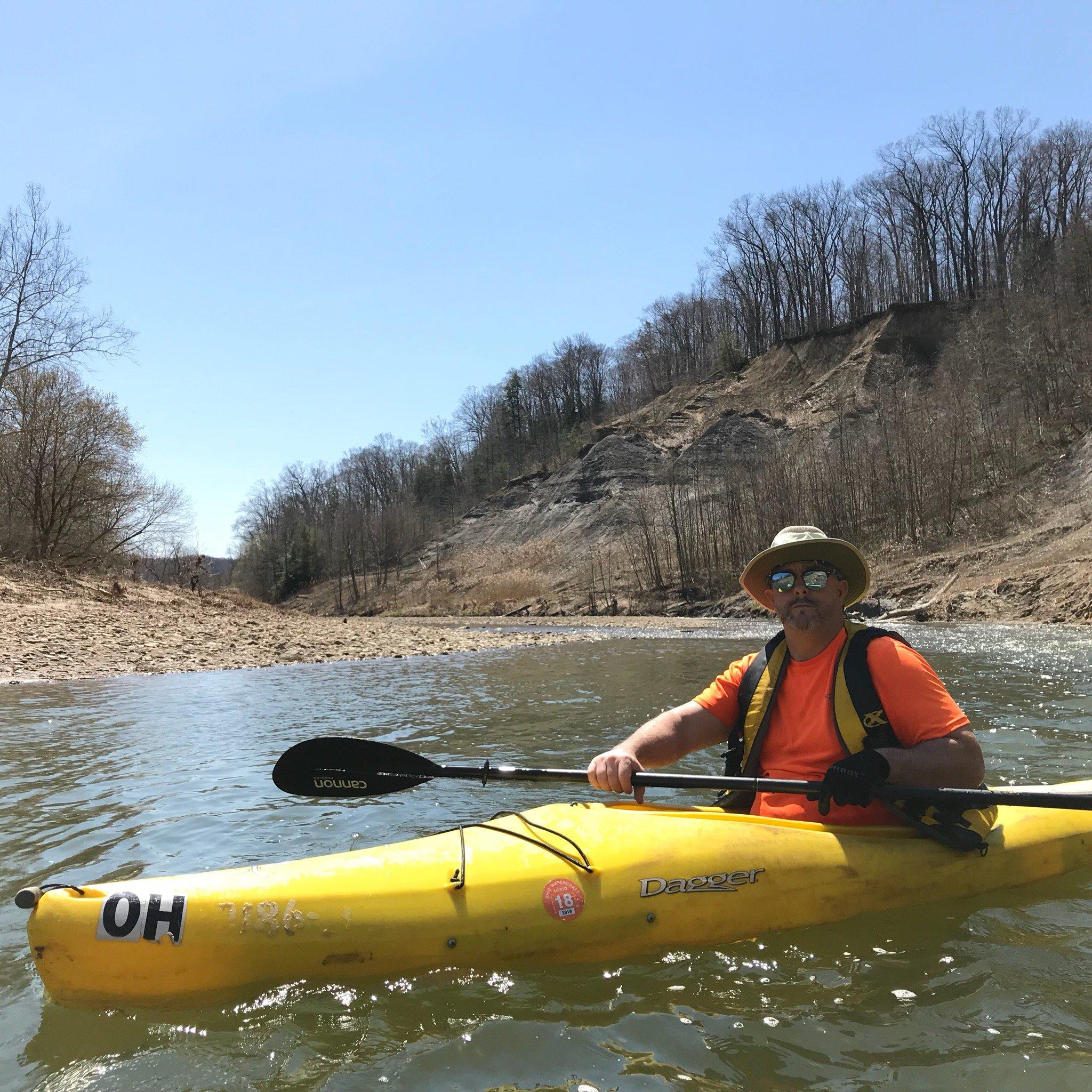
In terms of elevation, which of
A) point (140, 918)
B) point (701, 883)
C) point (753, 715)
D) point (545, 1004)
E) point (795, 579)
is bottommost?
point (545, 1004)

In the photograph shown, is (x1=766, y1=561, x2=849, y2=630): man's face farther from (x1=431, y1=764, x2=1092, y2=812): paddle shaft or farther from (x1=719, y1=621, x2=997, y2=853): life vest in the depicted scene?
(x1=431, y1=764, x2=1092, y2=812): paddle shaft

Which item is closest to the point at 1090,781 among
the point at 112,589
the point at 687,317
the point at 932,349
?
the point at 112,589

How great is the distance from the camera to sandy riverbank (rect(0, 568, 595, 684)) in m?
12.7

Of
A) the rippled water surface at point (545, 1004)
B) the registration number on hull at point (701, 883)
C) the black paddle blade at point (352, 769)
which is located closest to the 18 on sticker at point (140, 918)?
the rippled water surface at point (545, 1004)

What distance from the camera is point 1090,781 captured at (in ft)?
13.3

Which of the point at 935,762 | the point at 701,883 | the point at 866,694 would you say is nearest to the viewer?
the point at 701,883

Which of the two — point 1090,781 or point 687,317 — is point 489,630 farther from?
point 687,317

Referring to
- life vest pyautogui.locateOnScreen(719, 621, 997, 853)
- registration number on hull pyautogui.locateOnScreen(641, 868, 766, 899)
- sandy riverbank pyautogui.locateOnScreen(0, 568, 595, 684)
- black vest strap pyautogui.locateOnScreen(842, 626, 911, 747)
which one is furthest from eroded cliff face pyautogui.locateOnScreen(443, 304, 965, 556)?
registration number on hull pyautogui.locateOnScreen(641, 868, 766, 899)

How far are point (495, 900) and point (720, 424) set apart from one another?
142 ft

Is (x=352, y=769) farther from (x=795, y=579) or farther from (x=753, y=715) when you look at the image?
(x=795, y=579)

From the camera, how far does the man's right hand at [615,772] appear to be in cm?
342

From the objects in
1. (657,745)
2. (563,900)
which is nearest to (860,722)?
(657,745)

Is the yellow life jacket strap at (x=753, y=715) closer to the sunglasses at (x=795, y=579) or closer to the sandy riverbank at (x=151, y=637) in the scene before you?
the sunglasses at (x=795, y=579)

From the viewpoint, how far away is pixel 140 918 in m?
2.66
